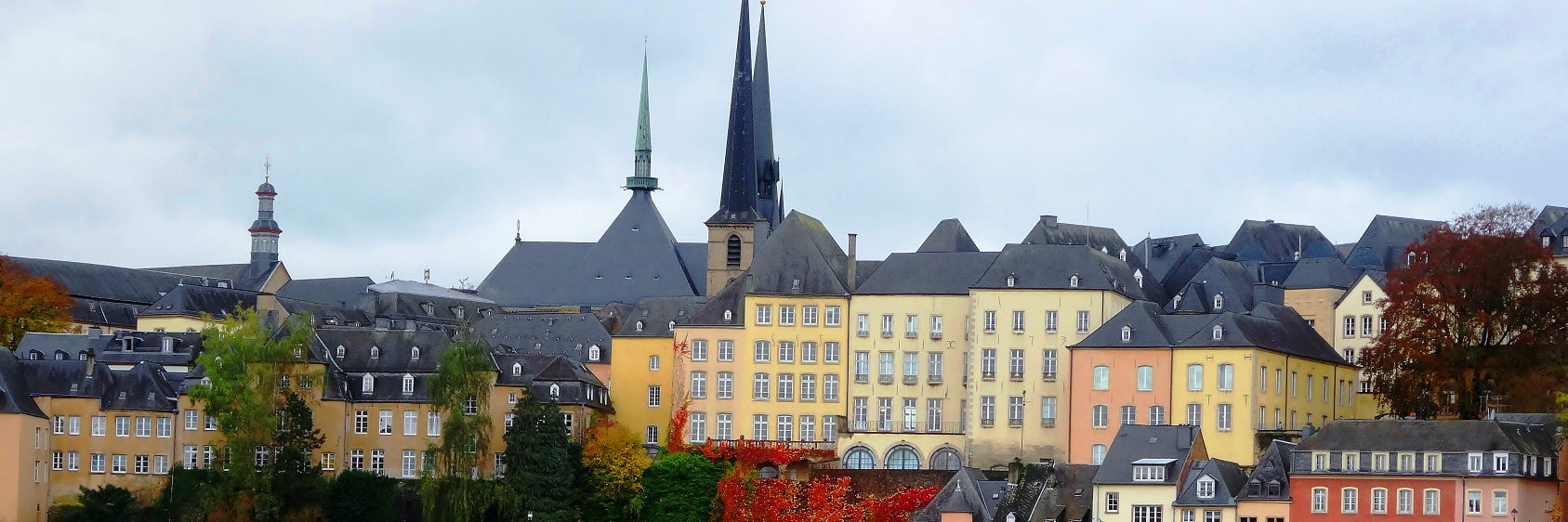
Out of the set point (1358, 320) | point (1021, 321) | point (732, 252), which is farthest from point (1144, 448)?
point (732, 252)

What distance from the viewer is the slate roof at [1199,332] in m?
89.7

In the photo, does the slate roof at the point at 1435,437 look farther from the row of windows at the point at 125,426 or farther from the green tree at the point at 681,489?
the row of windows at the point at 125,426

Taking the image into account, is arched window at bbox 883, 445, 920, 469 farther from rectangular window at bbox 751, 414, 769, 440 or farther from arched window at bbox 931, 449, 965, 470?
rectangular window at bbox 751, 414, 769, 440

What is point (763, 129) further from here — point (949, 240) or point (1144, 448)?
point (1144, 448)

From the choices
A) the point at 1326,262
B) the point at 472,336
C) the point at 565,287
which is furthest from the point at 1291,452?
Answer: the point at 565,287

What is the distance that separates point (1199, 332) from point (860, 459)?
48.7 ft

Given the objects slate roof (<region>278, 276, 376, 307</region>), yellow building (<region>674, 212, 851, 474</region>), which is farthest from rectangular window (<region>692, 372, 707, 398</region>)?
slate roof (<region>278, 276, 376, 307</region>)

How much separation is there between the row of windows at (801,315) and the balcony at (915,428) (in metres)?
4.64

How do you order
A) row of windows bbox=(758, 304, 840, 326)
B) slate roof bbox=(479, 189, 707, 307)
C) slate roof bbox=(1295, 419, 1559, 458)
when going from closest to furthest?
slate roof bbox=(1295, 419, 1559, 458) → row of windows bbox=(758, 304, 840, 326) → slate roof bbox=(479, 189, 707, 307)

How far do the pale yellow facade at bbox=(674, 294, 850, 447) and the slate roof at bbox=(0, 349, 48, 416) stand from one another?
2643cm

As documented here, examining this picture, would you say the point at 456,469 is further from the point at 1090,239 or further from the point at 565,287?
the point at 565,287

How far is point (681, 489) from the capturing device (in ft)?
306

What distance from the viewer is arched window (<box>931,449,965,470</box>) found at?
312 ft

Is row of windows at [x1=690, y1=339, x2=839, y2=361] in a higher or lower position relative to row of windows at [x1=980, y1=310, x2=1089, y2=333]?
lower
